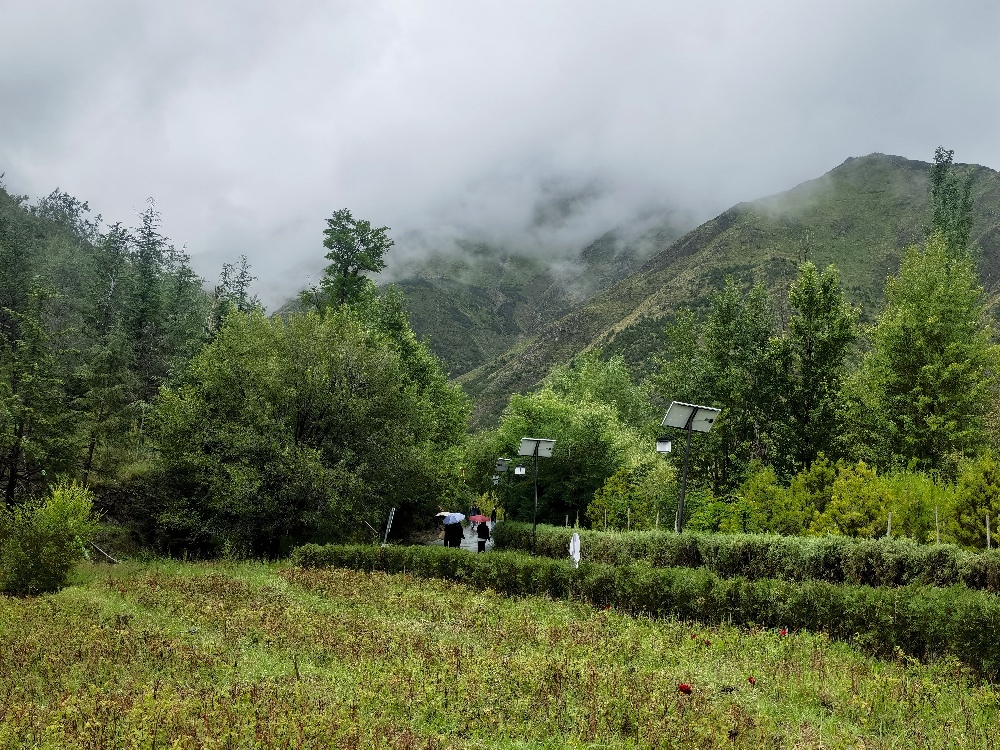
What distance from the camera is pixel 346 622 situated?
31.1 feet

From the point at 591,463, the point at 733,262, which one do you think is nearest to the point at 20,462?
the point at 591,463

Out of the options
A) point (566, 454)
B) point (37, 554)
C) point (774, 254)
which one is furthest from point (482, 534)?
point (774, 254)

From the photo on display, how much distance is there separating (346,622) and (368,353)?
17090 mm

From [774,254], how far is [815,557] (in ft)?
301

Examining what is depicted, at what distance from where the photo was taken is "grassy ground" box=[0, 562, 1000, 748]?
17.2 feet

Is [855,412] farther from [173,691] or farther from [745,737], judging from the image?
[173,691]

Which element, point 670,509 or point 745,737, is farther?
point 670,509

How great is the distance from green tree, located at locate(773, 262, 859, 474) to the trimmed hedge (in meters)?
12.1

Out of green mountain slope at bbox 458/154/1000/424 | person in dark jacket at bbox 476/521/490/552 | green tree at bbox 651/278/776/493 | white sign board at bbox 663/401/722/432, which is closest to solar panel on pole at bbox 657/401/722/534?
white sign board at bbox 663/401/722/432

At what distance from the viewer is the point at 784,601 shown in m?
9.38

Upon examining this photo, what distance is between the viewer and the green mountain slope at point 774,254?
89.8 m

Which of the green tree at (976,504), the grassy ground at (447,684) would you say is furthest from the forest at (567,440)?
the grassy ground at (447,684)

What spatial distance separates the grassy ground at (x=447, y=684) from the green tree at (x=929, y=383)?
1740cm

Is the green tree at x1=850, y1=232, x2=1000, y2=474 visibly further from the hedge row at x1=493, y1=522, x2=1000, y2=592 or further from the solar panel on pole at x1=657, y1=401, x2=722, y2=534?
the hedge row at x1=493, y1=522, x2=1000, y2=592
